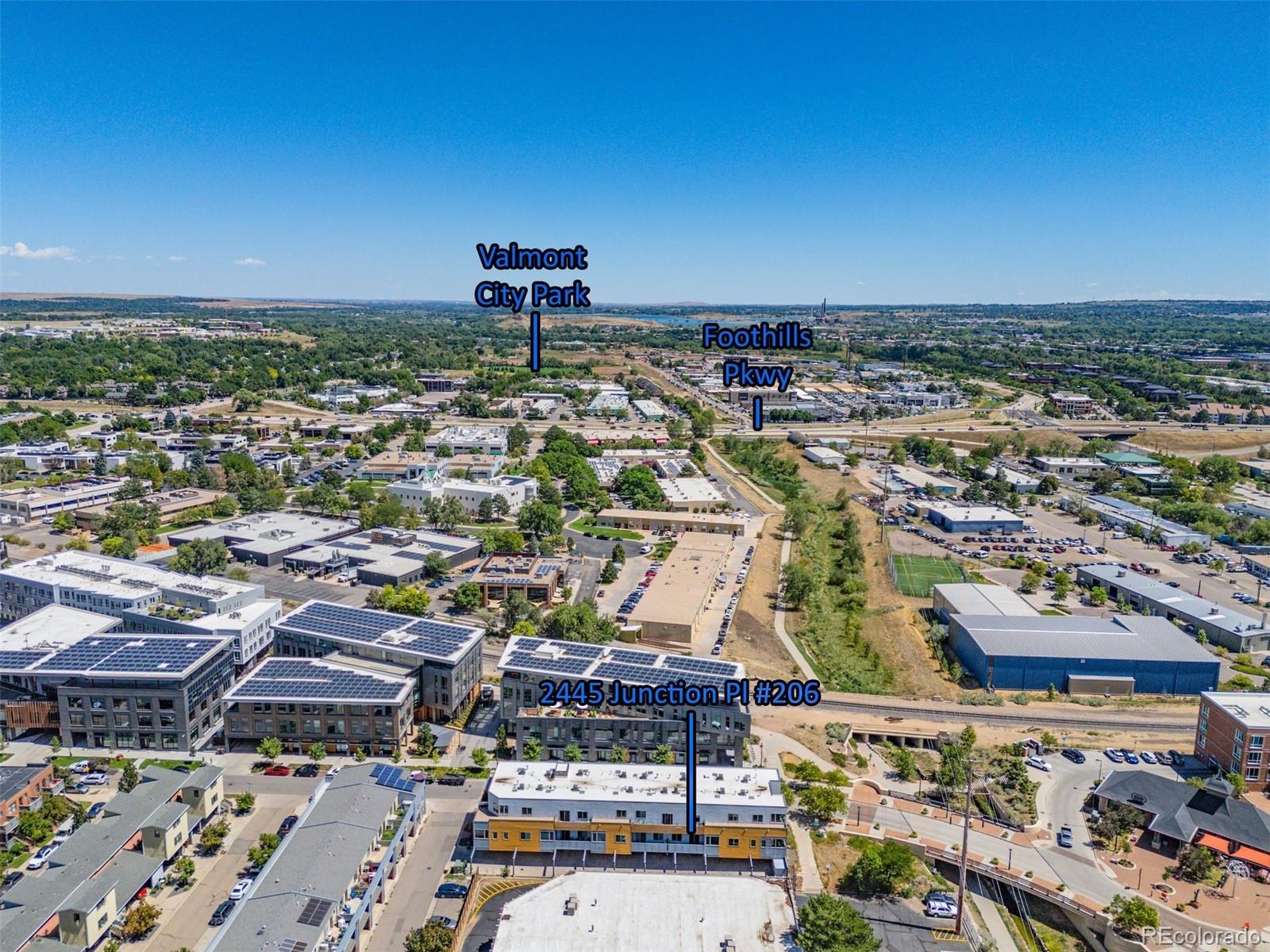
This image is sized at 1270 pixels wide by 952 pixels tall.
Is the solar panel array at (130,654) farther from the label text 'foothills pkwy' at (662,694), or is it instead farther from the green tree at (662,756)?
the green tree at (662,756)

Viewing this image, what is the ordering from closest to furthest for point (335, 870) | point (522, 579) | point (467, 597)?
1. point (335, 870)
2. point (467, 597)
3. point (522, 579)

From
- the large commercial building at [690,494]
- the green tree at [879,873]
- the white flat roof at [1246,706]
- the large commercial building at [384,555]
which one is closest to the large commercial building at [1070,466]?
the large commercial building at [690,494]

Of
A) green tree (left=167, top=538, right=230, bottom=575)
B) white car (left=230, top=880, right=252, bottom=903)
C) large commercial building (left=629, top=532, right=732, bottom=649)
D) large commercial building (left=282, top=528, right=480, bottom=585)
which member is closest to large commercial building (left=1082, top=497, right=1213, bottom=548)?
large commercial building (left=629, top=532, right=732, bottom=649)

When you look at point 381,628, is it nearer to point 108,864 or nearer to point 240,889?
point 240,889

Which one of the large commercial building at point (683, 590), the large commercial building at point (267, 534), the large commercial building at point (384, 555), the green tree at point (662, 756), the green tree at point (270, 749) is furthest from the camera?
the large commercial building at point (267, 534)

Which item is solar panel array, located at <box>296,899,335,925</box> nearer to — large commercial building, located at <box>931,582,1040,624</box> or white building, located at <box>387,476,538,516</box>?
large commercial building, located at <box>931,582,1040,624</box>

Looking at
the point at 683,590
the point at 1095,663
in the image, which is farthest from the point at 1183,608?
the point at 683,590

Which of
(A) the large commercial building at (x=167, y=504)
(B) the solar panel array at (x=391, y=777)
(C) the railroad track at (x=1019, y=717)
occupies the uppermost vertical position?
(A) the large commercial building at (x=167, y=504)
